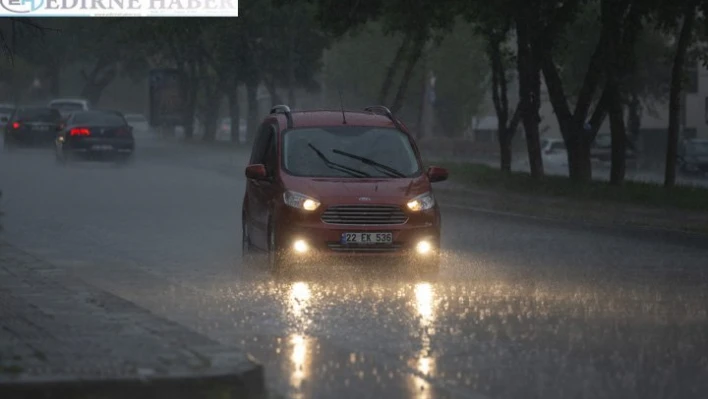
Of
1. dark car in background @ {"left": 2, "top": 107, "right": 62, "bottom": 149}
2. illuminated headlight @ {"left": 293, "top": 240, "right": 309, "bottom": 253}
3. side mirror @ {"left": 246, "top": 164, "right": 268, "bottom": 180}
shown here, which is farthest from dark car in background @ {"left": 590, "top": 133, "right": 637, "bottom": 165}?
illuminated headlight @ {"left": 293, "top": 240, "right": 309, "bottom": 253}

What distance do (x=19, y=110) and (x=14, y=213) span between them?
3203cm

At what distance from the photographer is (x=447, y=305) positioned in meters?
13.3

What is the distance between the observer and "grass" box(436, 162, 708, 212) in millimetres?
27219

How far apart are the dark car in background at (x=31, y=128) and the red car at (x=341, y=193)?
129 feet

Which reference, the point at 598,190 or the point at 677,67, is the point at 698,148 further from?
the point at 598,190

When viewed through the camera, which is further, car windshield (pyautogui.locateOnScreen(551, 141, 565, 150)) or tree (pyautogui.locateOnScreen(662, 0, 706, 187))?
car windshield (pyautogui.locateOnScreen(551, 141, 565, 150))

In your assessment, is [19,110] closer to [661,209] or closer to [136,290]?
[661,209]

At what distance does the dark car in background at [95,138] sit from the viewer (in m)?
45.1

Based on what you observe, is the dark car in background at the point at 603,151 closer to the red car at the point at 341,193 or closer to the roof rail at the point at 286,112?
the roof rail at the point at 286,112

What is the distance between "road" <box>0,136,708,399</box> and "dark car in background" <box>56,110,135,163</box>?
19767 millimetres

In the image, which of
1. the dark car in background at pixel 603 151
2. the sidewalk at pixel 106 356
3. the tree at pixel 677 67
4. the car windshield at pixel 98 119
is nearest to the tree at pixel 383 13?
the tree at pixel 677 67

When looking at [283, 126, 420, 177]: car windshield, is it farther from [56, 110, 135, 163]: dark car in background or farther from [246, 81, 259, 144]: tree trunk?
[246, 81, 259, 144]: tree trunk

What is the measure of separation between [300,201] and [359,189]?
0.63 meters

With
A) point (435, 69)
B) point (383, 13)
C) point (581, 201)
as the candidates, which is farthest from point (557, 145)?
point (581, 201)
